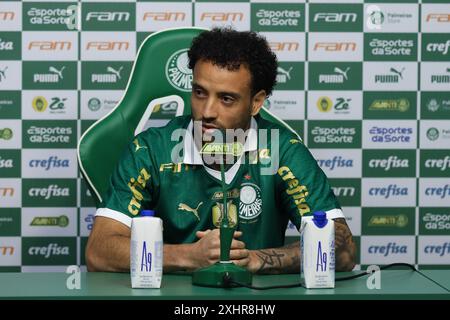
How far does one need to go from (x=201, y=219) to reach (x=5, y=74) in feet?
4.23

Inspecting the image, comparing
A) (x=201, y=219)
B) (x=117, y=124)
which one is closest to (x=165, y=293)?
(x=201, y=219)

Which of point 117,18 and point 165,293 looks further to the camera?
point 117,18

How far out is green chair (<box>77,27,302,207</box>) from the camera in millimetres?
2613

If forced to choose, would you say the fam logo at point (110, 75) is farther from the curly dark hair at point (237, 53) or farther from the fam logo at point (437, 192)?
the fam logo at point (437, 192)

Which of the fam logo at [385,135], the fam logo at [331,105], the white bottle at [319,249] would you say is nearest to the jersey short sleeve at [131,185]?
the white bottle at [319,249]

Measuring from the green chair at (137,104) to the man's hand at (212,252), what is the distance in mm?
681

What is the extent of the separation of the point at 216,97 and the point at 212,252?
2.17ft

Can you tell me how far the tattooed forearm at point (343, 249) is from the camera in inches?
89.2

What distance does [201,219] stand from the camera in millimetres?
2504

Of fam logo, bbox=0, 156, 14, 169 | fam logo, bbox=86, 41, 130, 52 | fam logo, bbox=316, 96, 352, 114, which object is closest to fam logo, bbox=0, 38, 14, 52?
fam logo, bbox=86, 41, 130, 52

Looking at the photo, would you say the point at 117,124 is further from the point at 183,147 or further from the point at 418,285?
the point at 418,285
